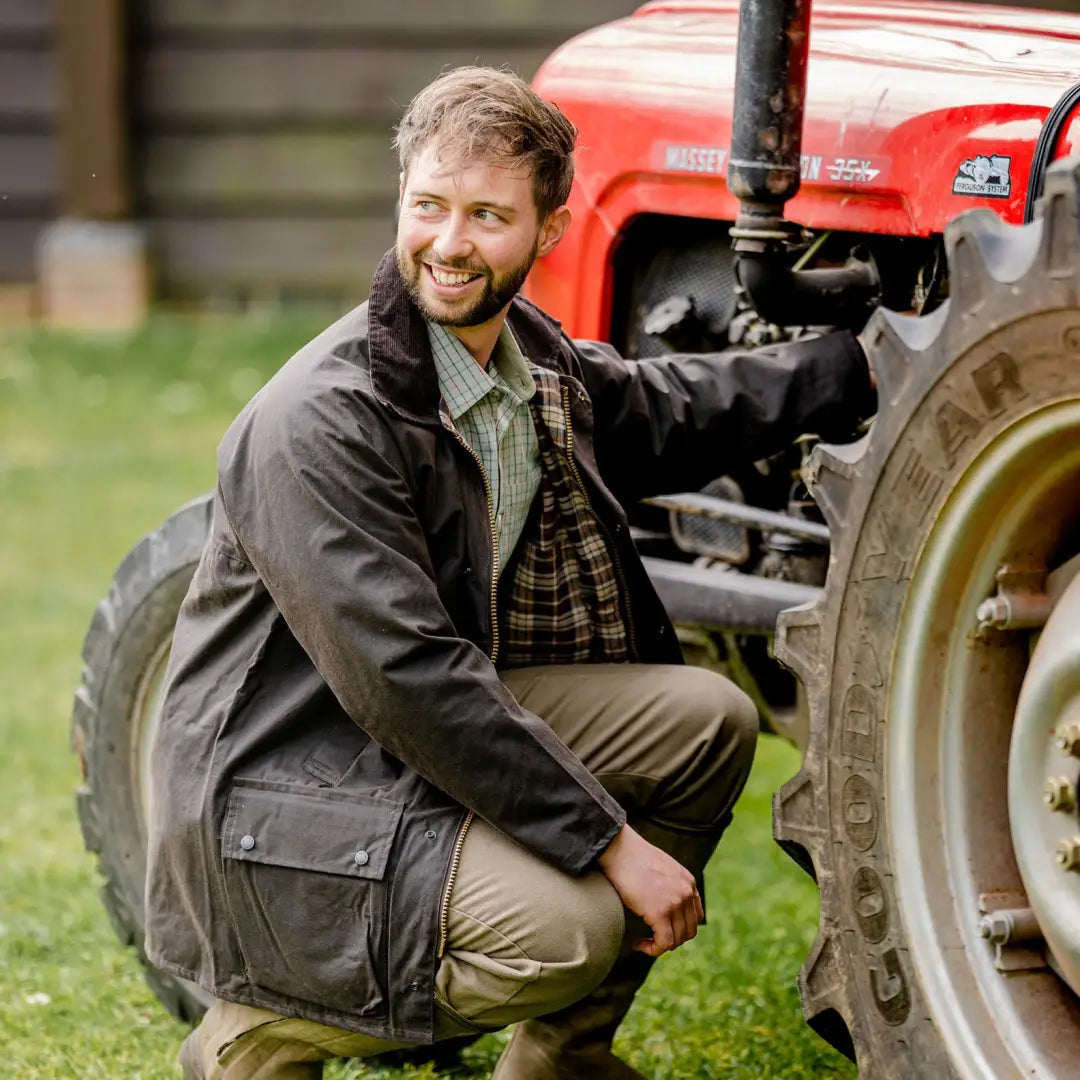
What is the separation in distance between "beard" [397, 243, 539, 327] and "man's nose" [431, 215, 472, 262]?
2cm

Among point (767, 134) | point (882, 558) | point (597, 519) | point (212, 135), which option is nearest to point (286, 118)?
point (212, 135)

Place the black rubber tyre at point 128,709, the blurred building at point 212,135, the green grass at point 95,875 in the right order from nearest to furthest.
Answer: the green grass at point 95,875, the black rubber tyre at point 128,709, the blurred building at point 212,135

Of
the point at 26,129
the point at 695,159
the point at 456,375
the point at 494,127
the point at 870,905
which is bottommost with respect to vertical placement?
the point at 26,129

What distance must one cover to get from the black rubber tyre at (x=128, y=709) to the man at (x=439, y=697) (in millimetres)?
512

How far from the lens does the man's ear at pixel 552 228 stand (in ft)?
8.52

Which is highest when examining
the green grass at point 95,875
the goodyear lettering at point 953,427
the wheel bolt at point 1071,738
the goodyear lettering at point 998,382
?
the goodyear lettering at point 998,382

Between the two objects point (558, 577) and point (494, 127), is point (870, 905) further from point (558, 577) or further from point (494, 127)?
point (494, 127)

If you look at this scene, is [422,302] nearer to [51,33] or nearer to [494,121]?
[494,121]

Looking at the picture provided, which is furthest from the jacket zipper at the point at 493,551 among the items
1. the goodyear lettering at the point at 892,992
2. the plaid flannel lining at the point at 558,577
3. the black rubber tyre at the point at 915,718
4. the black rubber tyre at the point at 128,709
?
the black rubber tyre at the point at 128,709

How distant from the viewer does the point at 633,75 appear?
306cm

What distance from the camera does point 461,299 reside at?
2.50 meters

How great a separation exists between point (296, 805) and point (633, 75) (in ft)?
4.44

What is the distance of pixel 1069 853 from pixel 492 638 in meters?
0.85

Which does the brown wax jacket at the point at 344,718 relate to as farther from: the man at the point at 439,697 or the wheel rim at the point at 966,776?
the wheel rim at the point at 966,776
